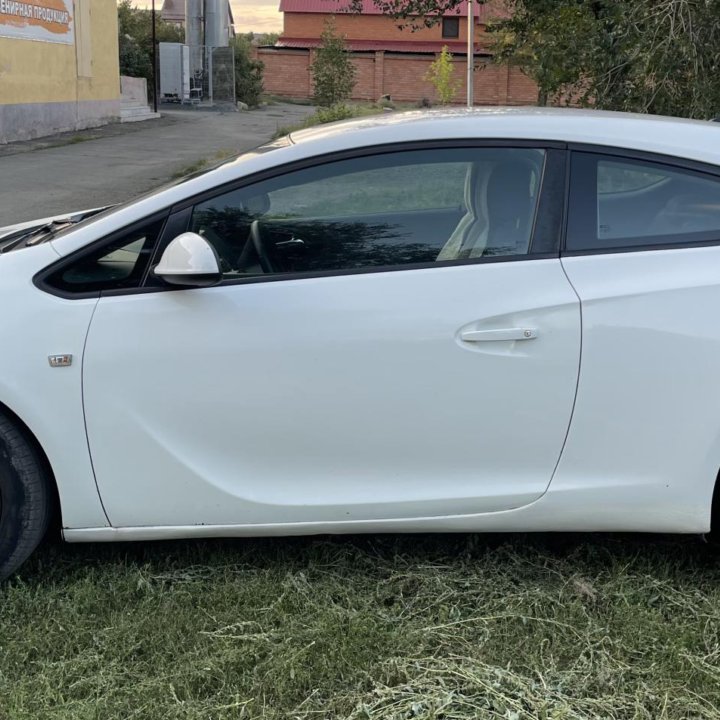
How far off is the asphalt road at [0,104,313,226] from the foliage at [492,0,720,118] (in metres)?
5.95

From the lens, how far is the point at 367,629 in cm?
277

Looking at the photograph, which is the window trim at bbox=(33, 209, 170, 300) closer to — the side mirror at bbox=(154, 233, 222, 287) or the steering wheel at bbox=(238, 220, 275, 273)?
the side mirror at bbox=(154, 233, 222, 287)

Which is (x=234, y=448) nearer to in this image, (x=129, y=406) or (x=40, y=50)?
(x=129, y=406)

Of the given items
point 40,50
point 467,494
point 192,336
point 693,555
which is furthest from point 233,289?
point 40,50

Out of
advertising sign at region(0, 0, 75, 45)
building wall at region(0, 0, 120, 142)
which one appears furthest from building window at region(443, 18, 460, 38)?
advertising sign at region(0, 0, 75, 45)

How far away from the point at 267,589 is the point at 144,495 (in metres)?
0.54

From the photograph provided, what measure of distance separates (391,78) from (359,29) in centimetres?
A: 586

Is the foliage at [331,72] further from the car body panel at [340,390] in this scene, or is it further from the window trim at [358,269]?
the car body panel at [340,390]

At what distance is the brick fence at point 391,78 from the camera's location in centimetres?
5166

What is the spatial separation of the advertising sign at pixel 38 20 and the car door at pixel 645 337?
64.0ft

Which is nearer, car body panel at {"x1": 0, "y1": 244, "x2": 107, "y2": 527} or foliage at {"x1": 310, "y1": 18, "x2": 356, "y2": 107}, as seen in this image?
car body panel at {"x1": 0, "y1": 244, "x2": 107, "y2": 527}

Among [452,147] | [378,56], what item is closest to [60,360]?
[452,147]

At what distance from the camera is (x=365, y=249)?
9.53 ft

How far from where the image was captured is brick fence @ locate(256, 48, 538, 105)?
2034 inches
